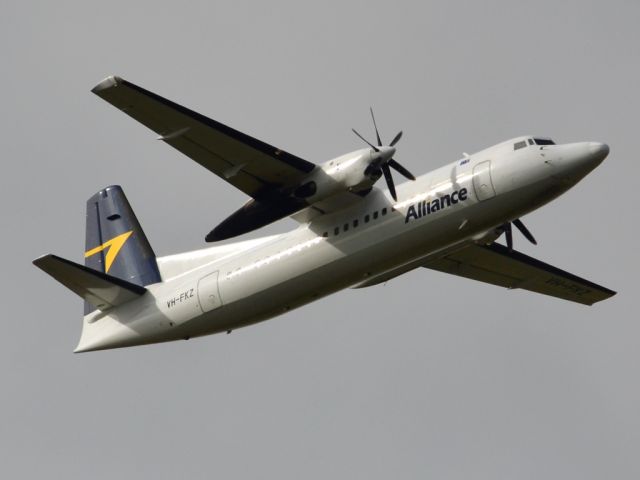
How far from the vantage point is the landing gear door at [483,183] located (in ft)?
87.9

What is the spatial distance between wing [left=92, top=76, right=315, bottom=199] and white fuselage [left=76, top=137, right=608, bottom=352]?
162 cm

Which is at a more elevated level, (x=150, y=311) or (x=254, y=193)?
(x=254, y=193)

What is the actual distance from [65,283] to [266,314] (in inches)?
207

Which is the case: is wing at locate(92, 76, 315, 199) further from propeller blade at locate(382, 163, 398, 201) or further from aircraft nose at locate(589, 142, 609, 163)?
aircraft nose at locate(589, 142, 609, 163)

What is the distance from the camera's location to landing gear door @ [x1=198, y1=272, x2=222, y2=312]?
96.0 ft

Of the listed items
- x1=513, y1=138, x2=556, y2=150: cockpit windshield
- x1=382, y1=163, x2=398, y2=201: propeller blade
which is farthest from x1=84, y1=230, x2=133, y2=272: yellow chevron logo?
x1=513, y1=138, x2=556, y2=150: cockpit windshield

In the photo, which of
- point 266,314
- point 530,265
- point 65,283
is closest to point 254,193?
point 266,314

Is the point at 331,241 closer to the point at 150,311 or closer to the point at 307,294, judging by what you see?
the point at 307,294

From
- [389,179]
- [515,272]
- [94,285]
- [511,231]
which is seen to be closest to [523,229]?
[511,231]

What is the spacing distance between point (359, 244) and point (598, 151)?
18.5ft

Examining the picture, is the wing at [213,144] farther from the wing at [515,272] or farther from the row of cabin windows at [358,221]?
the wing at [515,272]

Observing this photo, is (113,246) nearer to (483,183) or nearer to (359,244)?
(359,244)

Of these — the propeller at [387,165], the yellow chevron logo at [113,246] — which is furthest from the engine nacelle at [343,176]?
the yellow chevron logo at [113,246]

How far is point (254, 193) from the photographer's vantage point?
93.0 feet
